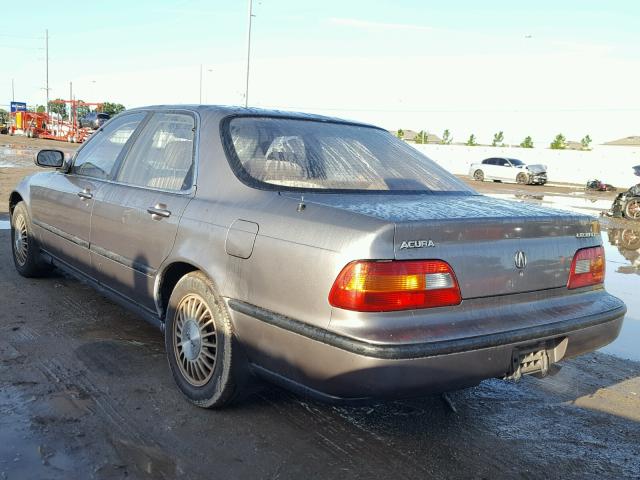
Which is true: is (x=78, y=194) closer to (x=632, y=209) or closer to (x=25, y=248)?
(x=25, y=248)

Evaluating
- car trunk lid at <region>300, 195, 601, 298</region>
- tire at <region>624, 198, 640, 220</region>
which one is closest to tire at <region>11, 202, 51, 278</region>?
car trunk lid at <region>300, 195, 601, 298</region>

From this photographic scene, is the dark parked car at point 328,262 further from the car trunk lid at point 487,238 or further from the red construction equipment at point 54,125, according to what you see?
the red construction equipment at point 54,125

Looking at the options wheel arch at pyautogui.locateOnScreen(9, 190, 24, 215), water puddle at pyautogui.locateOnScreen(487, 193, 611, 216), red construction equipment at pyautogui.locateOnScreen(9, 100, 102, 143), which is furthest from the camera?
red construction equipment at pyautogui.locateOnScreen(9, 100, 102, 143)

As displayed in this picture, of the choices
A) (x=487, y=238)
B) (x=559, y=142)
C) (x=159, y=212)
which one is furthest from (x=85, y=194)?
(x=559, y=142)

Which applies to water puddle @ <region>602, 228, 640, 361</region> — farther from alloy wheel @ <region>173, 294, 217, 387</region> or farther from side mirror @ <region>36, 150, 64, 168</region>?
side mirror @ <region>36, 150, 64, 168</region>

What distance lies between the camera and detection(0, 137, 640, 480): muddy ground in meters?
2.70

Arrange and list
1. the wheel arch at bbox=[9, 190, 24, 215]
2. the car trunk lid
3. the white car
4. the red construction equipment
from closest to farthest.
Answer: the car trunk lid, the wheel arch at bbox=[9, 190, 24, 215], the white car, the red construction equipment

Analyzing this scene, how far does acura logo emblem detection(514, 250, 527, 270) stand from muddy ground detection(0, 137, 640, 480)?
0.93 metres

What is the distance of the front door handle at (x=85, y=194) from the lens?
4383 millimetres

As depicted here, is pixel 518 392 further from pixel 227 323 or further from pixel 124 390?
pixel 124 390

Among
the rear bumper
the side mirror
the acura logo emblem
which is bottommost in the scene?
the rear bumper

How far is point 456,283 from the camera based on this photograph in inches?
101

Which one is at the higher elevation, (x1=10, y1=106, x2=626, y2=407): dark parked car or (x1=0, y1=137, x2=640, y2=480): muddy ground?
(x1=10, y1=106, x2=626, y2=407): dark parked car

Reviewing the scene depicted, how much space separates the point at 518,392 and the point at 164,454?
2197mm
